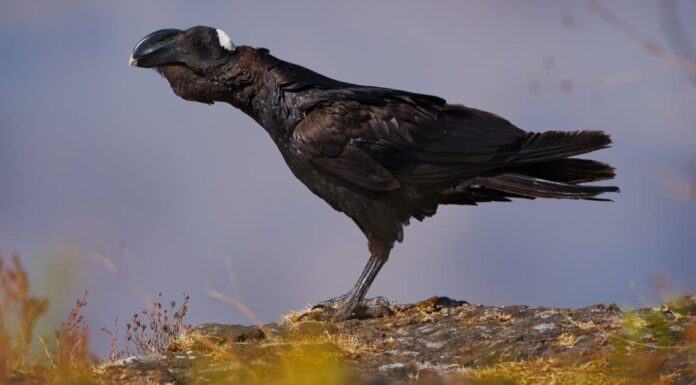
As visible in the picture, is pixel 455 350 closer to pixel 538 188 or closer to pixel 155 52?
pixel 538 188

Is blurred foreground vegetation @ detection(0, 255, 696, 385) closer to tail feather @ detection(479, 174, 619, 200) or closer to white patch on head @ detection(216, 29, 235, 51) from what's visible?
tail feather @ detection(479, 174, 619, 200)

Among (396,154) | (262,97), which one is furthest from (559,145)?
(262,97)

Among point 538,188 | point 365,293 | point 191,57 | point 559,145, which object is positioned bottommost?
point 365,293

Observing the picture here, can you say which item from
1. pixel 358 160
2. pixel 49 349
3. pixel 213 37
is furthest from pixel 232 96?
pixel 49 349

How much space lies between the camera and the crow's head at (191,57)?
24.0ft

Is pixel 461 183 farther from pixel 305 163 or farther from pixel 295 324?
pixel 295 324

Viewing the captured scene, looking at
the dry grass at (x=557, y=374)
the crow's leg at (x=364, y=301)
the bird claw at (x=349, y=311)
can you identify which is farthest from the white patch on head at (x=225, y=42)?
the dry grass at (x=557, y=374)

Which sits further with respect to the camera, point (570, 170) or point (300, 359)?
point (570, 170)

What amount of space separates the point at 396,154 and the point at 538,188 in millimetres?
1010

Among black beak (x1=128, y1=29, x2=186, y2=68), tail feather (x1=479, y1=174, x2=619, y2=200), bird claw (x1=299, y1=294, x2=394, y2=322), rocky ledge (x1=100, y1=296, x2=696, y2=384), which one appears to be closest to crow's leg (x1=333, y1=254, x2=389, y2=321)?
bird claw (x1=299, y1=294, x2=394, y2=322)

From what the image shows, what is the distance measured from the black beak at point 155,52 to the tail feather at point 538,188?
100 inches

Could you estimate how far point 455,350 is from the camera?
5.57 m

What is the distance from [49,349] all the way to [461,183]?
309cm

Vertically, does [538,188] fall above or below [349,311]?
above
